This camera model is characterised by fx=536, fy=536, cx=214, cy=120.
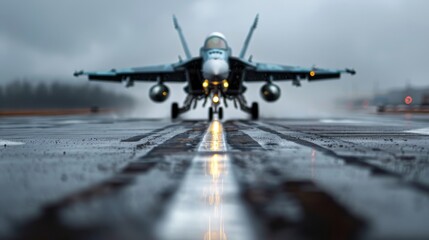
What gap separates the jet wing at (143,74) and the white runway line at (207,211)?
80.0 feet

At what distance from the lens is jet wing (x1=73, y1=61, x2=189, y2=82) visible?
103 feet

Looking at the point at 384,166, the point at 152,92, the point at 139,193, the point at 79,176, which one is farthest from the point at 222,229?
the point at 152,92

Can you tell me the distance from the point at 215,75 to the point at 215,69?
28cm

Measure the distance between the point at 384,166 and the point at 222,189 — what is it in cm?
290

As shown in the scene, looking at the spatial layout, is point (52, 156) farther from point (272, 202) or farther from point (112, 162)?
point (272, 202)

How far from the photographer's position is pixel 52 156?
872 centimetres

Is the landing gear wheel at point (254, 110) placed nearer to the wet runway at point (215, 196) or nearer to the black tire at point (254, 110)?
the black tire at point (254, 110)

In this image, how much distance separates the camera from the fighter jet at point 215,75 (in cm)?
2700

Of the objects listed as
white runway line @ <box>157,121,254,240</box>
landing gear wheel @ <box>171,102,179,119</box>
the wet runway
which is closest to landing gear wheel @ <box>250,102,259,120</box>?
landing gear wheel @ <box>171,102,179,119</box>

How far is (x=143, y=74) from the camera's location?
1283 inches

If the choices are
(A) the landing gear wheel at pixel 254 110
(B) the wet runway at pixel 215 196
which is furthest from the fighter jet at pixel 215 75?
(B) the wet runway at pixel 215 196

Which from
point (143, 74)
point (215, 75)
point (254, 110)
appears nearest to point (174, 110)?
point (143, 74)

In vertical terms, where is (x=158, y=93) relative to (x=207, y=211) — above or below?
above

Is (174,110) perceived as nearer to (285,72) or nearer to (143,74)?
(143,74)
